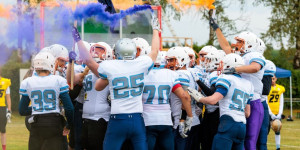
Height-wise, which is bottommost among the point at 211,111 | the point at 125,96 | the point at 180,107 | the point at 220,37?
the point at 211,111

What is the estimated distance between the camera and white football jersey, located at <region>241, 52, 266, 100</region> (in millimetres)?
8008

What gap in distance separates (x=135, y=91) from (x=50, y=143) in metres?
1.42

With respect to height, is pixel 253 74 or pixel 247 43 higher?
pixel 247 43

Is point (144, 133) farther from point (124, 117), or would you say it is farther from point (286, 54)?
point (286, 54)

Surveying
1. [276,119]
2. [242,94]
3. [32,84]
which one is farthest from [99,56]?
[276,119]

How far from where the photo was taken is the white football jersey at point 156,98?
6855mm

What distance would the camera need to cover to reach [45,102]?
6902mm

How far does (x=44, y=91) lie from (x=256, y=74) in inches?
132

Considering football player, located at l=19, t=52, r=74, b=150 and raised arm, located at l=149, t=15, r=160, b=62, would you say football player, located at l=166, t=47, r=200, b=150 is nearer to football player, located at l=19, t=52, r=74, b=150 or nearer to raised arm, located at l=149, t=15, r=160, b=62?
raised arm, located at l=149, t=15, r=160, b=62

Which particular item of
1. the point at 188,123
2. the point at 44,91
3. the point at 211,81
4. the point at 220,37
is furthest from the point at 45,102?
the point at 220,37

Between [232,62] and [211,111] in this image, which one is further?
[211,111]

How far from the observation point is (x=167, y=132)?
7.03 metres

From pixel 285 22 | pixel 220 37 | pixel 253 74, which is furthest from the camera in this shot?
pixel 285 22

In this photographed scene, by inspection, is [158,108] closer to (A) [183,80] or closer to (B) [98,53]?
(A) [183,80]
